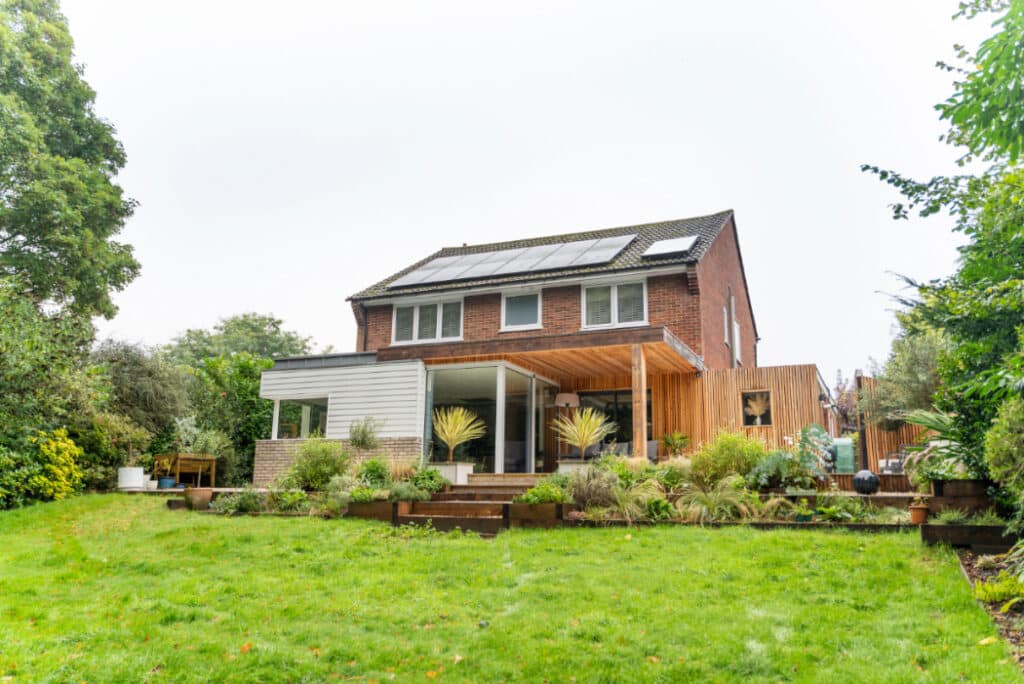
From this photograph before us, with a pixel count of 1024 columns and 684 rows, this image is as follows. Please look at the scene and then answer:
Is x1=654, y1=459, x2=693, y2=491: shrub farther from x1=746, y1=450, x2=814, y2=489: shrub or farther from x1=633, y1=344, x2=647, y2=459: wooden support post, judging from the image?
x1=633, y1=344, x2=647, y2=459: wooden support post

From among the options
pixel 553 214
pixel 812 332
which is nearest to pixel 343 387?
pixel 553 214

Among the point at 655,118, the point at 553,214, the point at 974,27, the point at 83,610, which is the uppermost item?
the point at 553,214

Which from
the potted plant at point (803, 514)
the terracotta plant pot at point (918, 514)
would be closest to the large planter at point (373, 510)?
the potted plant at point (803, 514)

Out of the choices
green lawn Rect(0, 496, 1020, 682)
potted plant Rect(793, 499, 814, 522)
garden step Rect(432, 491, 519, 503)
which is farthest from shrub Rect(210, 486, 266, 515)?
potted plant Rect(793, 499, 814, 522)

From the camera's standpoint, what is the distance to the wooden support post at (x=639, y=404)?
12.3 m

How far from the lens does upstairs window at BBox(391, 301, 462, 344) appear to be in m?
18.0

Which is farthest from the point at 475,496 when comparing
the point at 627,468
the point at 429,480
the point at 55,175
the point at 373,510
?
the point at 55,175

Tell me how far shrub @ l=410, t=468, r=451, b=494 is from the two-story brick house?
8.99 ft

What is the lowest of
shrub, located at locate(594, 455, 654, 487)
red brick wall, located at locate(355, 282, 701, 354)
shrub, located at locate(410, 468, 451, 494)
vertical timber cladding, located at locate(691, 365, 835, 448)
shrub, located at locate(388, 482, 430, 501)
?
shrub, located at locate(388, 482, 430, 501)

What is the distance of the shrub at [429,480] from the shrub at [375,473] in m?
0.44

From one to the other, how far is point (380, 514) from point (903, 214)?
725cm

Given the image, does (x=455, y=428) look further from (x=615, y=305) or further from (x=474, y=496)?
(x=615, y=305)

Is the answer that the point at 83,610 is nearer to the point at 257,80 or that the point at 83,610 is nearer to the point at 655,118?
the point at 257,80

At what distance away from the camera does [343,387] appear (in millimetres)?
15180
